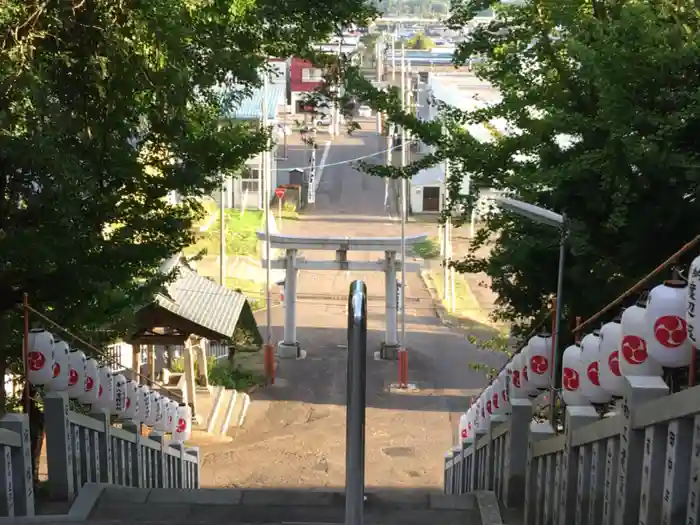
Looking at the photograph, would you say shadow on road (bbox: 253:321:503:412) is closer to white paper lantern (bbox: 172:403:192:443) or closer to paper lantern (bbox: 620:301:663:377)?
white paper lantern (bbox: 172:403:192:443)

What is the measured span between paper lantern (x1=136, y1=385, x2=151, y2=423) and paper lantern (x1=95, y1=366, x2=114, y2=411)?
3.97 ft

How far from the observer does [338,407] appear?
61.1ft

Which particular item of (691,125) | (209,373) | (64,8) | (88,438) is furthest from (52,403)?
(209,373)

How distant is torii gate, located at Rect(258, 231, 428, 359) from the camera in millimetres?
20625

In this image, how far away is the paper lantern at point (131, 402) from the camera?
8.22 m

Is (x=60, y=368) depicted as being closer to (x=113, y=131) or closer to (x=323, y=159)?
(x=113, y=131)

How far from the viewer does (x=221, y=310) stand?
16.9 meters

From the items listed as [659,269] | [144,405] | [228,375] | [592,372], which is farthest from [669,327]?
[228,375]

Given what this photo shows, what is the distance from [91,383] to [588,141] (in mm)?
4387

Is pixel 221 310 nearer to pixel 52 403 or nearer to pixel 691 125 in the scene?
pixel 52 403

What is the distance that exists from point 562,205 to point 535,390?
1613mm

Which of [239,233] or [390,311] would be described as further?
[239,233]

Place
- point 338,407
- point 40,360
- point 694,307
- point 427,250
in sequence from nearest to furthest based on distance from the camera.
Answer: point 694,307, point 40,360, point 338,407, point 427,250

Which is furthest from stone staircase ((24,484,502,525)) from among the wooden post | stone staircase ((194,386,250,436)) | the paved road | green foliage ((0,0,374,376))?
stone staircase ((194,386,250,436))
